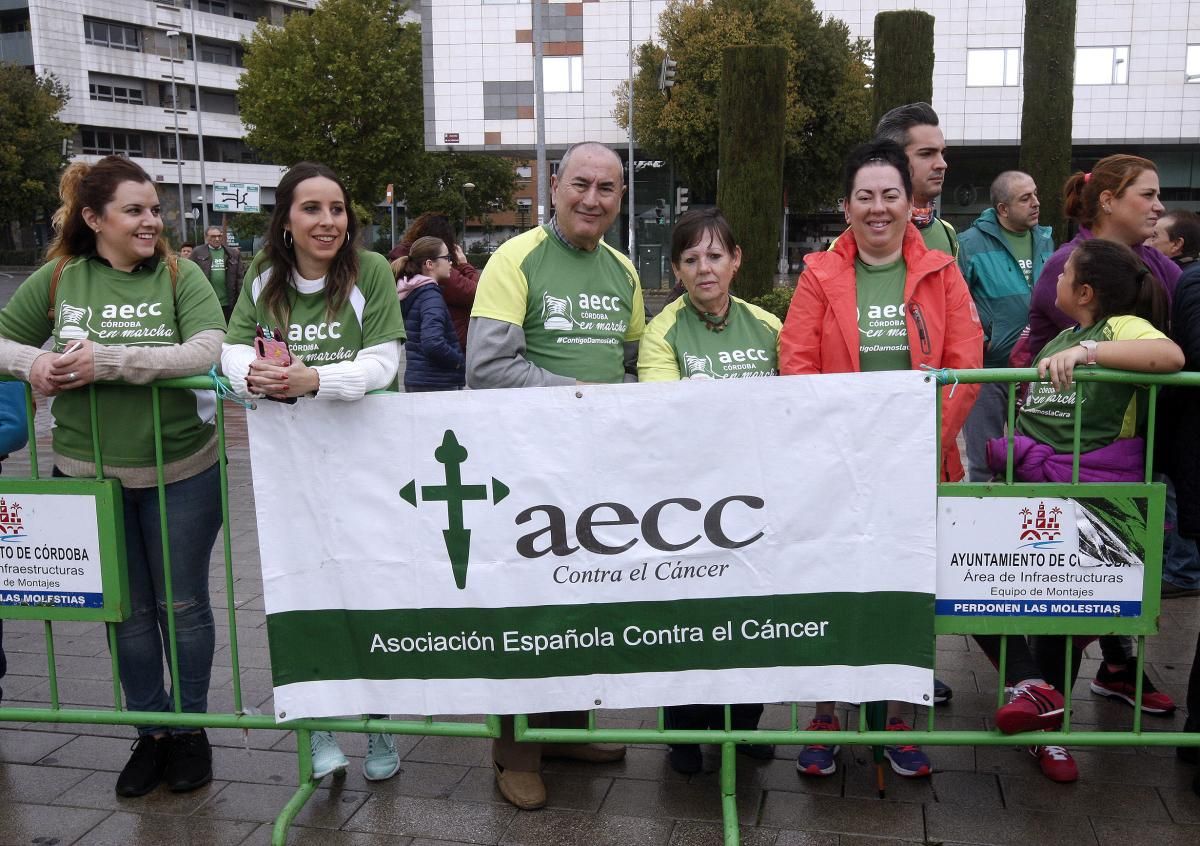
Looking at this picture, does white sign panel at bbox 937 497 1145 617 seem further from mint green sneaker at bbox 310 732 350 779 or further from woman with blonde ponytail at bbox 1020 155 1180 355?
mint green sneaker at bbox 310 732 350 779

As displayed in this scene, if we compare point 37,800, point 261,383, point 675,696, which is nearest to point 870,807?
point 675,696

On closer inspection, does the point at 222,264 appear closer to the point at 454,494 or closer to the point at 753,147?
the point at 753,147

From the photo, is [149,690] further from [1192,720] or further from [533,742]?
[1192,720]

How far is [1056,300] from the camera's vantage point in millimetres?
4047

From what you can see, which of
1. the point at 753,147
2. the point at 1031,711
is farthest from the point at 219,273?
the point at 1031,711

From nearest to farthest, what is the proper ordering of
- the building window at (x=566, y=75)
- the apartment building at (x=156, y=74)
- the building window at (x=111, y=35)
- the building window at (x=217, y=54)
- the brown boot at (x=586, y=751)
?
the brown boot at (x=586, y=751), the building window at (x=566, y=75), the apartment building at (x=156, y=74), the building window at (x=111, y=35), the building window at (x=217, y=54)

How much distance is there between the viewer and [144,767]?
383 centimetres

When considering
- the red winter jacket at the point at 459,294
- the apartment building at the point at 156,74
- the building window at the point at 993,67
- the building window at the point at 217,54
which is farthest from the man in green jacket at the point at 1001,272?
the building window at the point at 217,54

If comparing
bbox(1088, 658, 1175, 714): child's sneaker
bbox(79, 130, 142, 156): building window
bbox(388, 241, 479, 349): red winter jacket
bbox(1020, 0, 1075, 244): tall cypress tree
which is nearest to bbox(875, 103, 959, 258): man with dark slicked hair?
bbox(1088, 658, 1175, 714): child's sneaker

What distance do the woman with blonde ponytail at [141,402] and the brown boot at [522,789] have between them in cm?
108

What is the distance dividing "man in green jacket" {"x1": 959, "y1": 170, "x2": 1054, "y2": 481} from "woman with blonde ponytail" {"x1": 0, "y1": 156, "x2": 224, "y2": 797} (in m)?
3.56

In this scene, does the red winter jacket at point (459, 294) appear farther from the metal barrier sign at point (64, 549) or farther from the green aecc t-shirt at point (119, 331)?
the metal barrier sign at point (64, 549)

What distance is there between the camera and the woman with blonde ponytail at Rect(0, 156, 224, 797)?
3.67 m

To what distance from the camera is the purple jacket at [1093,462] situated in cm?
358
